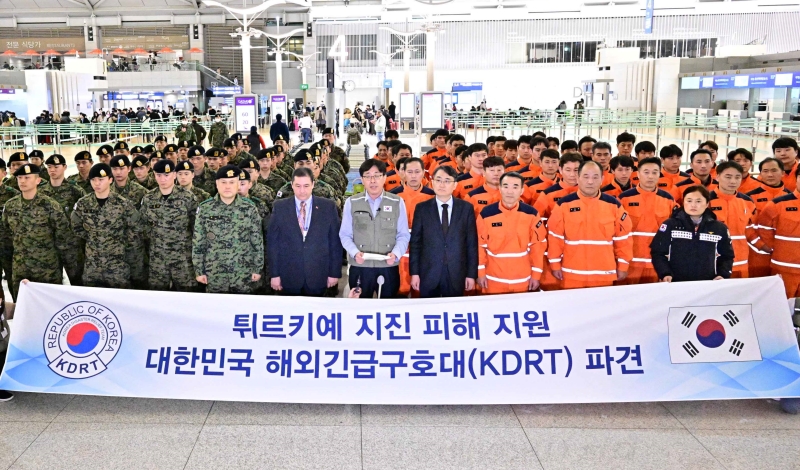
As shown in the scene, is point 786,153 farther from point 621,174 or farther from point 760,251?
point 621,174

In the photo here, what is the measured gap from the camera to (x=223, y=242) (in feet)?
19.1

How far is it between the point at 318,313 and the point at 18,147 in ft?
68.2

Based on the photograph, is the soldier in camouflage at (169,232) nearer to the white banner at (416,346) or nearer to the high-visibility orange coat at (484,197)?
the white banner at (416,346)

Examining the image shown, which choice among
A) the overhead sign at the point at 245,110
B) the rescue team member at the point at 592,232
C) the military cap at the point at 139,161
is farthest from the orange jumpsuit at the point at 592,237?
the overhead sign at the point at 245,110

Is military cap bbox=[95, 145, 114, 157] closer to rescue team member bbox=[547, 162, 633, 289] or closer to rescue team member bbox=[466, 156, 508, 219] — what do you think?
rescue team member bbox=[466, 156, 508, 219]

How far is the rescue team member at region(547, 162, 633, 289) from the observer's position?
233 inches

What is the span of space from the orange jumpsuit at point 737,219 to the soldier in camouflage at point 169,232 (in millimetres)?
4639

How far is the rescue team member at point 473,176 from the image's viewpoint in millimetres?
8172

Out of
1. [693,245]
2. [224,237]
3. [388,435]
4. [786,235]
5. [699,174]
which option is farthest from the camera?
[699,174]

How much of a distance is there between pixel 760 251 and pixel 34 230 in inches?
263

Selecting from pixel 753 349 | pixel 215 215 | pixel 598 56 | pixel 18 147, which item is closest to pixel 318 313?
pixel 215 215

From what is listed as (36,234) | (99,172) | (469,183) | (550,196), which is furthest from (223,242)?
(469,183)

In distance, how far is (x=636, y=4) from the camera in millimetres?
31828

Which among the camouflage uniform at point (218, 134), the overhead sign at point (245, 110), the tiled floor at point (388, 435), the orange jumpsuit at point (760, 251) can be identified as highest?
the overhead sign at point (245, 110)
